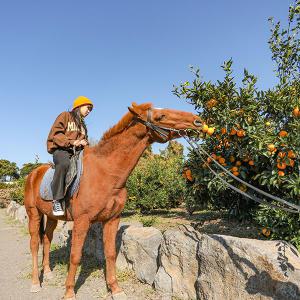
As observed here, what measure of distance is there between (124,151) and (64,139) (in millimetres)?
1046

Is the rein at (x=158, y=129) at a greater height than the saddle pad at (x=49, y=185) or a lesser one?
greater

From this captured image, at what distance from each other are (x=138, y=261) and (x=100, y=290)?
0.79m

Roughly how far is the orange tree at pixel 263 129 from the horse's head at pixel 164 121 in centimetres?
22

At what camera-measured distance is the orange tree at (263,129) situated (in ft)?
13.2

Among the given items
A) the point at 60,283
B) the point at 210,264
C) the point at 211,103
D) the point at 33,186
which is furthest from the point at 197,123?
the point at 60,283

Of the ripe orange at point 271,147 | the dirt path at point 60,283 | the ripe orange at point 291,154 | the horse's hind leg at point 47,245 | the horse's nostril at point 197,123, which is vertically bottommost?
the dirt path at point 60,283

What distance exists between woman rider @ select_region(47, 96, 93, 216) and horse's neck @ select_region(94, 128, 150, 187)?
596mm

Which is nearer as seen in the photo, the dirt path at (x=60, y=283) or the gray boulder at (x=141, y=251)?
the dirt path at (x=60, y=283)

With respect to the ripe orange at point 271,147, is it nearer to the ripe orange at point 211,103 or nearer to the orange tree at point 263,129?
the orange tree at point 263,129

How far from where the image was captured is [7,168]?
2494 inches

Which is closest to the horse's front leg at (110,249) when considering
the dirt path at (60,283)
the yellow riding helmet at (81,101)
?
the dirt path at (60,283)

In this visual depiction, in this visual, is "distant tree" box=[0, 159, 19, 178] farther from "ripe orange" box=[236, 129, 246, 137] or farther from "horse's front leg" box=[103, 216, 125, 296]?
"ripe orange" box=[236, 129, 246, 137]

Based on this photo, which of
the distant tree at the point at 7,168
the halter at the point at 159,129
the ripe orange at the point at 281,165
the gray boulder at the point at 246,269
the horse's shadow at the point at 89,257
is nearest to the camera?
the gray boulder at the point at 246,269

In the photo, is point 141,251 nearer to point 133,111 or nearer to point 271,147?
point 133,111
